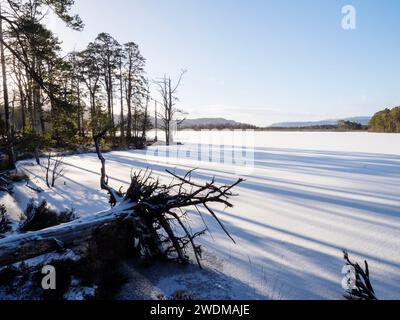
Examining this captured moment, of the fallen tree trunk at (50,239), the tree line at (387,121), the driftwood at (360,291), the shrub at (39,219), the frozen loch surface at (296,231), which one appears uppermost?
the tree line at (387,121)

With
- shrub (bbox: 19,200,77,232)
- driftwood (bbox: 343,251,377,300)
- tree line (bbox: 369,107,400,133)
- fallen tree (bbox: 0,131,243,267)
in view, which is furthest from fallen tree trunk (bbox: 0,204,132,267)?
tree line (bbox: 369,107,400,133)

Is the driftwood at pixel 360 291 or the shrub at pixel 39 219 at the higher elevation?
the shrub at pixel 39 219

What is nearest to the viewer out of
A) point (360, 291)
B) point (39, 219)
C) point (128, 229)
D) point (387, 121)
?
point (360, 291)

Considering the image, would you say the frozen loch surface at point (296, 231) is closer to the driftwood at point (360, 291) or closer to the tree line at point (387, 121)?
the driftwood at point (360, 291)

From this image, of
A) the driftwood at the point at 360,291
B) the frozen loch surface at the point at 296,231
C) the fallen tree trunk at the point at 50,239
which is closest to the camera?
the driftwood at the point at 360,291

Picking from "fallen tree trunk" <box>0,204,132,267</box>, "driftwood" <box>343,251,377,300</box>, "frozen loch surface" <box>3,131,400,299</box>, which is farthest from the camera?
"frozen loch surface" <box>3,131,400,299</box>

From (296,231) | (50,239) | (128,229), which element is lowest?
(296,231)

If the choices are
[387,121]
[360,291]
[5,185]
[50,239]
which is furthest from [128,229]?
[387,121]

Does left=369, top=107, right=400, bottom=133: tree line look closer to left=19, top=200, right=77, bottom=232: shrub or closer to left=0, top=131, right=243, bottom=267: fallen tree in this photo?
left=0, top=131, right=243, bottom=267: fallen tree

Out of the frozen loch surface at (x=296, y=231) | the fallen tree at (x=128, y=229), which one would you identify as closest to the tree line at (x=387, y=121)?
the frozen loch surface at (x=296, y=231)

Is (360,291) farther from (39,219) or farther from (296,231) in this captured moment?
(39,219)
